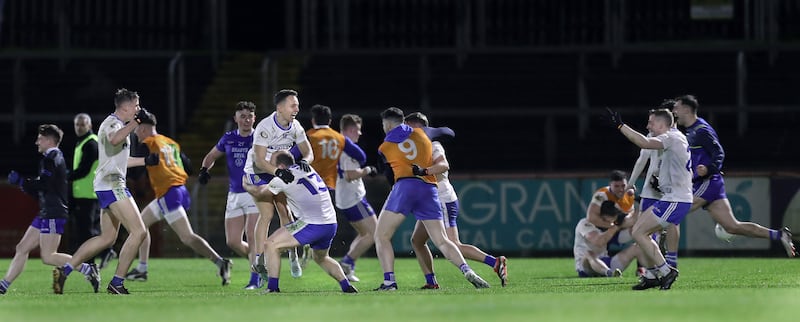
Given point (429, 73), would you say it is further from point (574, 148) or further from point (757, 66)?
point (757, 66)

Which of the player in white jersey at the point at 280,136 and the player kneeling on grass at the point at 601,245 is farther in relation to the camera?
the player kneeling on grass at the point at 601,245

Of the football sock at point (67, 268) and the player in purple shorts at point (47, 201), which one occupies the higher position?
the player in purple shorts at point (47, 201)

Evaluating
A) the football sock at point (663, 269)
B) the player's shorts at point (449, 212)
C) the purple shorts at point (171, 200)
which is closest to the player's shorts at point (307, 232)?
the player's shorts at point (449, 212)

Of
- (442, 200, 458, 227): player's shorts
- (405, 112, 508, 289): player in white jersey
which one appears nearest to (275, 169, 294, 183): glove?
(405, 112, 508, 289): player in white jersey

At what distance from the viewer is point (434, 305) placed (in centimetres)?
1306

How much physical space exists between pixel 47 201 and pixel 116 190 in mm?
1533

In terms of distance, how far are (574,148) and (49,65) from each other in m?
11.6

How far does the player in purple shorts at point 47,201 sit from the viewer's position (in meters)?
17.2

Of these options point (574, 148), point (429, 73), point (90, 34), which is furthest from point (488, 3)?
point (90, 34)

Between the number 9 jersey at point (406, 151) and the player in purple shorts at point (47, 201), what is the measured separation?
368 centimetres

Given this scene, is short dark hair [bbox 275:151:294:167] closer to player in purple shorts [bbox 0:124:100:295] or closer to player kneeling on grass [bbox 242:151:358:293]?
player kneeling on grass [bbox 242:151:358:293]

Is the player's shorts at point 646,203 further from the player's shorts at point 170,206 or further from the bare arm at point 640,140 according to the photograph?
the player's shorts at point 170,206

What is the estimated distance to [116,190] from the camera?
1622 centimetres

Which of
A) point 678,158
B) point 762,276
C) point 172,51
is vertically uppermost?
point 172,51
